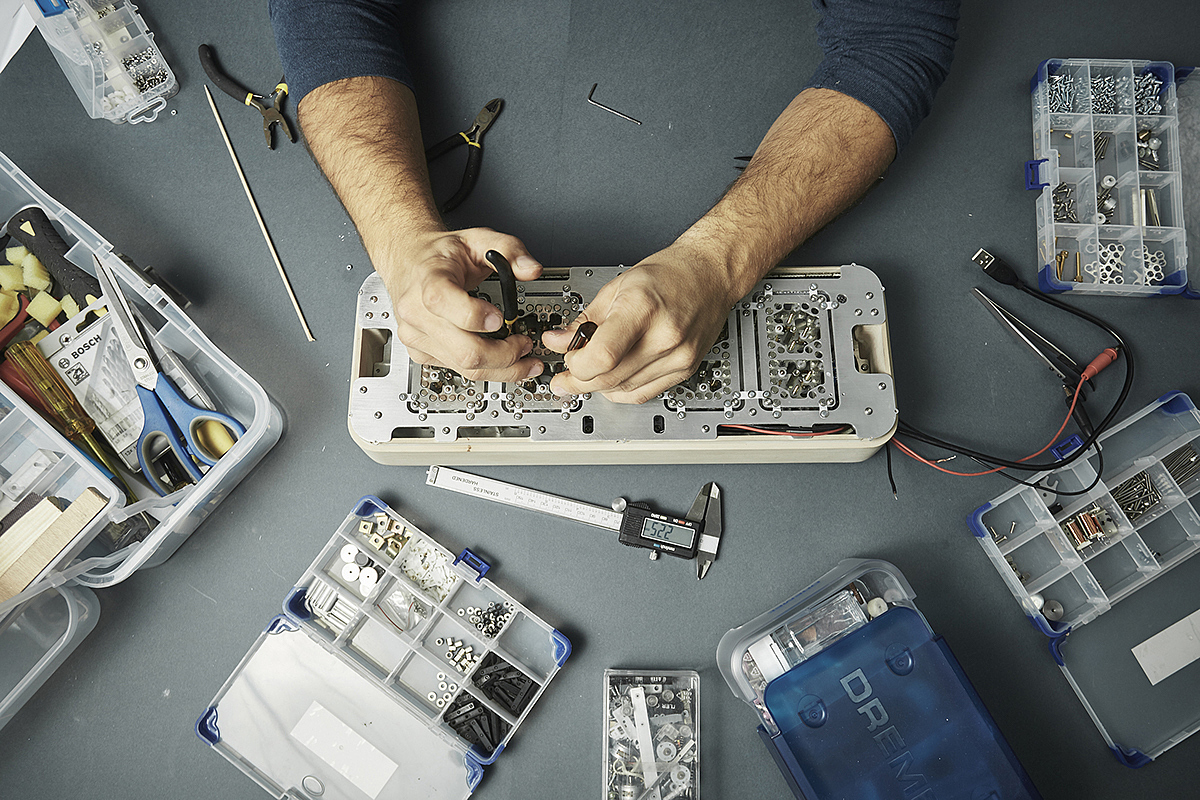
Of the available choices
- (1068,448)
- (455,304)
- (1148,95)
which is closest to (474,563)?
(455,304)

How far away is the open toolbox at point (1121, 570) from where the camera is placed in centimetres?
139

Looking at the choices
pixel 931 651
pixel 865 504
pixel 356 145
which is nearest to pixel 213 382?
pixel 356 145

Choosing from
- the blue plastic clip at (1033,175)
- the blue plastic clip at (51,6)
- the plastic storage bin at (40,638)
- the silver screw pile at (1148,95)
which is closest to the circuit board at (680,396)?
the blue plastic clip at (1033,175)

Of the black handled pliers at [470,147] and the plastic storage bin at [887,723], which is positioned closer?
the plastic storage bin at [887,723]

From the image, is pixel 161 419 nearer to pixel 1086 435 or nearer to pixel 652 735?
pixel 652 735

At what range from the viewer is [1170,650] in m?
1.41

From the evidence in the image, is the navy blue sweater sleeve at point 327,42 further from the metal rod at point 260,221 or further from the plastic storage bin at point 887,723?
the plastic storage bin at point 887,723

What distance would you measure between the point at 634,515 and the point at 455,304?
0.61 m

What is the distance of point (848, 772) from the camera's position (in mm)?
1220

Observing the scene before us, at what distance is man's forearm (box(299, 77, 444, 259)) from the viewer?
54.6 inches

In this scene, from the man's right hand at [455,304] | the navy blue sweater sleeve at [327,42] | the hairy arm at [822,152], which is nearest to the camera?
the man's right hand at [455,304]

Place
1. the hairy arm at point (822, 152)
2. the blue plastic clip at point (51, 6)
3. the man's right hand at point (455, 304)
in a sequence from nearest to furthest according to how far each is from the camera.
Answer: the man's right hand at point (455, 304) → the hairy arm at point (822, 152) → the blue plastic clip at point (51, 6)

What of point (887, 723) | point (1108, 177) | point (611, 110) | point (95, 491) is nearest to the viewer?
point (887, 723)

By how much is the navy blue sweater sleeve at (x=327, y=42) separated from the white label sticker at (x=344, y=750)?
53.2 inches
